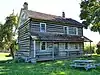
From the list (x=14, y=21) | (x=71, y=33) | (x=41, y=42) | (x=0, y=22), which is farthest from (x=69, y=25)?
(x=0, y=22)

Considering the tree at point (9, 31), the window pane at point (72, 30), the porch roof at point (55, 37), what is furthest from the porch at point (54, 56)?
the tree at point (9, 31)

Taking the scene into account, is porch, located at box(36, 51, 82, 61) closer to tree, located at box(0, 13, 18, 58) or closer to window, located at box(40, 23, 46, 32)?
window, located at box(40, 23, 46, 32)

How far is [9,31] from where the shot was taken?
39500 mm

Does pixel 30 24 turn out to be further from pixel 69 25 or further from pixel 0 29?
pixel 0 29

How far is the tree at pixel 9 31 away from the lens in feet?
128

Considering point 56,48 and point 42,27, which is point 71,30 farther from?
point 42,27

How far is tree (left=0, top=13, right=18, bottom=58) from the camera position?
39156mm

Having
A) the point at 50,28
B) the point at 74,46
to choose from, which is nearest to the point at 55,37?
the point at 50,28

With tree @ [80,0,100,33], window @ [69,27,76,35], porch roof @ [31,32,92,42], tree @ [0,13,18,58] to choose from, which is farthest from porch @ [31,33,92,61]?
tree @ [0,13,18,58]

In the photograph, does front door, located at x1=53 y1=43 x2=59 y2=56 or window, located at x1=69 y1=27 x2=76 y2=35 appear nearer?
front door, located at x1=53 y1=43 x2=59 y2=56

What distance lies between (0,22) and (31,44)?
16480 mm

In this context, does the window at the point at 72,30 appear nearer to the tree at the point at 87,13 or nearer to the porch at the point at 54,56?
the porch at the point at 54,56

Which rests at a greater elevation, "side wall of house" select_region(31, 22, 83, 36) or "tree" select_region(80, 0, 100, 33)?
"tree" select_region(80, 0, 100, 33)

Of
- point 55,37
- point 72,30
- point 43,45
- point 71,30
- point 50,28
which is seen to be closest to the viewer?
point 43,45
